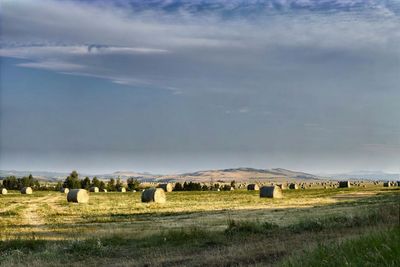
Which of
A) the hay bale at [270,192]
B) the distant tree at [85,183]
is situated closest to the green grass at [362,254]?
the hay bale at [270,192]

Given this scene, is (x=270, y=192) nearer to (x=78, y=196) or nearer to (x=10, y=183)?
(x=78, y=196)

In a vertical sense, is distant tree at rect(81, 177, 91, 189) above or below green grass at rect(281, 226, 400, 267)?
above

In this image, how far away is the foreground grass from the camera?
1356 centimetres

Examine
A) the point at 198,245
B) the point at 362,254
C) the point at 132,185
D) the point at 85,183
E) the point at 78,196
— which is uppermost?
the point at 85,183

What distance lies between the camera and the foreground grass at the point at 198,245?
1356 cm

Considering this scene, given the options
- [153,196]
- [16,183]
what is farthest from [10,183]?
[153,196]

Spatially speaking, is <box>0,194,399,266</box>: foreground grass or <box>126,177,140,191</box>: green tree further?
<box>126,177,140,191</box>: green tree

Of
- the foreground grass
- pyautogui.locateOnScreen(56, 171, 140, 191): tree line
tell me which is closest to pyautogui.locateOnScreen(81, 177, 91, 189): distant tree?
pyautogui.locateOnScreen(56, 171, 140, 191): tree line

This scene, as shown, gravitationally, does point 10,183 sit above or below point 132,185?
above

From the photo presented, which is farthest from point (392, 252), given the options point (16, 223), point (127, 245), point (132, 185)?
point (132, 185)

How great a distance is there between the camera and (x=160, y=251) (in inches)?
651

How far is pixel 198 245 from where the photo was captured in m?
17.5

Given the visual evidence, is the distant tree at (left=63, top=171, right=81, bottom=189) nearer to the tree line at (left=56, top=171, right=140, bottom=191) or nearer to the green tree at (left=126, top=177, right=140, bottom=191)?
the tree line at (left=56, top=171, right=140, bottom=191)

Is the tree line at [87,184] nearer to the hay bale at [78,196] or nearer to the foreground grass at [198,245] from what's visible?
the hay bale at [78,196]
